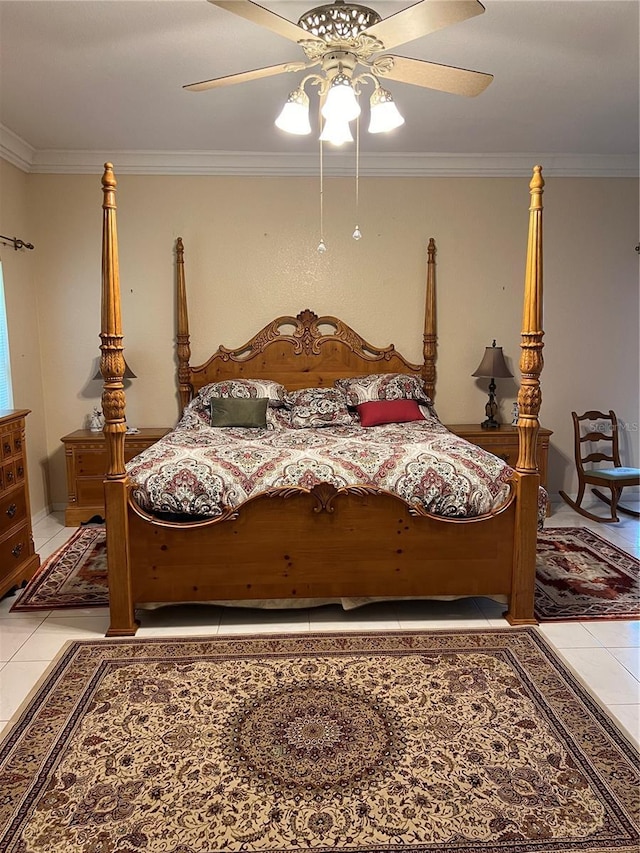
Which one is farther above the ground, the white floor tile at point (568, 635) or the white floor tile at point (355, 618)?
→ the white floor tile at point (355, 618)

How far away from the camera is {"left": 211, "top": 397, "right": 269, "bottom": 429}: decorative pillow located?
4.36 meters

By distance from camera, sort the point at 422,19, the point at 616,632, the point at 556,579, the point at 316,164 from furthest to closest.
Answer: the point at 316,164
the point at 556,579
the point at 616,632
the point at 422,19

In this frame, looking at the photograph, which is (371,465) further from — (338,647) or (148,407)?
(148,407)

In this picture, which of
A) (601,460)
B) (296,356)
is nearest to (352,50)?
(296,356)

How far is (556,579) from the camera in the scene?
370 cm

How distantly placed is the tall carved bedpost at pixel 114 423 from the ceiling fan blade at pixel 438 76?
4.35 feet

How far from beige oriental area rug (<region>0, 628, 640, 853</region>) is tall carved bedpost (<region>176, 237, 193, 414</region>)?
2.45 meters

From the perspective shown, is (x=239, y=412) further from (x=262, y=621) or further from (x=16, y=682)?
(x=16, y=682)

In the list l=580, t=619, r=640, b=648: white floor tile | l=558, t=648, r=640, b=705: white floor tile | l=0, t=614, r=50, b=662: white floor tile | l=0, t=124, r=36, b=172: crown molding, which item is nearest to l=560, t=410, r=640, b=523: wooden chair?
l=580, t=619, r=640, b=648: white floor tile

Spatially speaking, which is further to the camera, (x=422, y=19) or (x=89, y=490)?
(x=89, y=490)

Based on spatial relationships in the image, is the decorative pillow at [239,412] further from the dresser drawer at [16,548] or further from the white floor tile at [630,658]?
the white floor tile at [630,658]

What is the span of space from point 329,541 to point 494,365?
7.93ft

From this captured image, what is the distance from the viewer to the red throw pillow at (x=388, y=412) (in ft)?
14.7

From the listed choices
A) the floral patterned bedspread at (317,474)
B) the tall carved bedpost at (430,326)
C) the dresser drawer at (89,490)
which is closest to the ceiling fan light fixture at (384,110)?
the floral patterned bedspread at (317,474)
